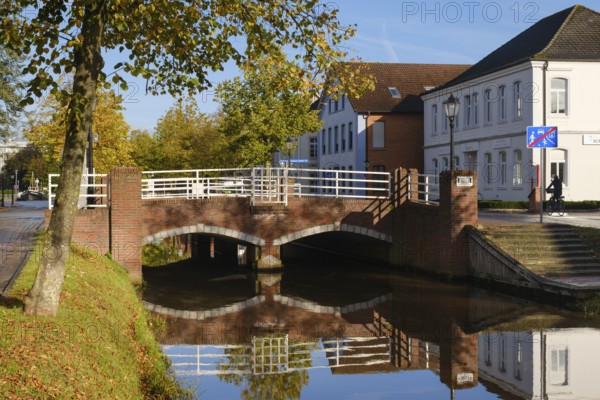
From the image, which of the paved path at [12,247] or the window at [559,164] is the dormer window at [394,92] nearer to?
the window at [559,164]

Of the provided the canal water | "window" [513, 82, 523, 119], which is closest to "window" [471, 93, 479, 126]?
"window" [513, 82, 523, 119]

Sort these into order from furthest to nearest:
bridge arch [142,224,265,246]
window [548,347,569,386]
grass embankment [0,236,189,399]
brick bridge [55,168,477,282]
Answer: bridge arch [142,224,265,246], brick bridge [55,168,477,282], window [548,347,569,386], grass embankment [0,236,189,399]

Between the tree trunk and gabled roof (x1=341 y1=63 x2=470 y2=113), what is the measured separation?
4389cm

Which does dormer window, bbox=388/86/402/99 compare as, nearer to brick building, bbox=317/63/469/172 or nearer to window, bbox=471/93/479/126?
brick building, bbox=317/63/469/172

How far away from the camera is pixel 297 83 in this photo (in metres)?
11.3

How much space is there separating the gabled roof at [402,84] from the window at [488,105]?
11.2m

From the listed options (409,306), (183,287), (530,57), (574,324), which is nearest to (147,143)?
(530,57)

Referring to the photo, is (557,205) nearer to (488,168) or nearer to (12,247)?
(488,168)

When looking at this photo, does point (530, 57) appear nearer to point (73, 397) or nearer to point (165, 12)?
point (165, 12)

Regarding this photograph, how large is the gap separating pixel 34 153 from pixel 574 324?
91032 mm

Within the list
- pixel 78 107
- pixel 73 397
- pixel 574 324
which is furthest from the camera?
pixel 574 324

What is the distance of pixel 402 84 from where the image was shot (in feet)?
191

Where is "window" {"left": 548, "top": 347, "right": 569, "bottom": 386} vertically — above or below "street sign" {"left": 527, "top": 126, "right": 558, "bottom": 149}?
below

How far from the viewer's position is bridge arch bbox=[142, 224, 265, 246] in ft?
91.2
